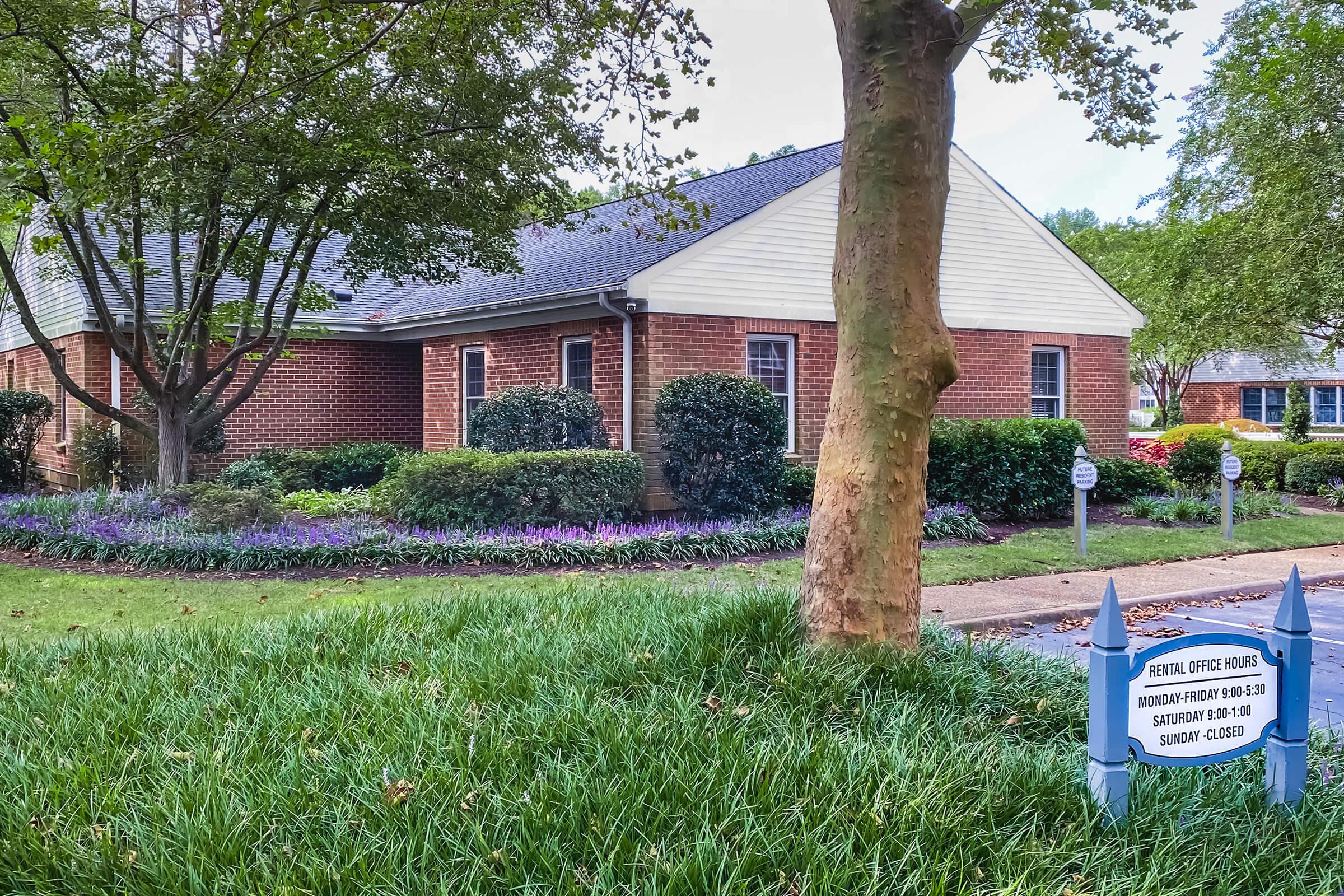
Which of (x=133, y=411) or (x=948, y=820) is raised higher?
(x=133, y=411)

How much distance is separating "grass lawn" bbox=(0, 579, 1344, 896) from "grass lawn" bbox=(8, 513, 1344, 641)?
2.21 metres

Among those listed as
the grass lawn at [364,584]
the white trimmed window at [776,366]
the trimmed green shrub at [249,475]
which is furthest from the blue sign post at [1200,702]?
the trimmed green shrub at [249,475]

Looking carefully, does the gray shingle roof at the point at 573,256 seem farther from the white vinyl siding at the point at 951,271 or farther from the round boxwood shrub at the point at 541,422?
the round boxwood shrub at the point at 541,422

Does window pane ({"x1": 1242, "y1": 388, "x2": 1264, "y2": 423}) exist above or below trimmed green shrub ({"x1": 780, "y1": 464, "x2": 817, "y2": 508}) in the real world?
above

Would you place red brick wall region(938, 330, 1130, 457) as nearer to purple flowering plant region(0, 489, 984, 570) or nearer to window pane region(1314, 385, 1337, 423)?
purple flowering plant region(0, 489, 984, 570)

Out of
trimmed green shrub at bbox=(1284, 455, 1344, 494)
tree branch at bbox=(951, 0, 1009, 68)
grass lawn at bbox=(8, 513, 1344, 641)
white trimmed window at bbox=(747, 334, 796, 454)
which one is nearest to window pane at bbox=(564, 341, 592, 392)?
white trimmed window at bbox=(747, 334, 796, 454)

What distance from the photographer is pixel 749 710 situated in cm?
454

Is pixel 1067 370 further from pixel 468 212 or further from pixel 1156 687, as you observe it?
pixel 1156 687

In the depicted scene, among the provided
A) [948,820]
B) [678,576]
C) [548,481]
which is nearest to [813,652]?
[948,820]

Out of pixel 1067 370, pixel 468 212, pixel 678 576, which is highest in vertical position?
pixel 468 212

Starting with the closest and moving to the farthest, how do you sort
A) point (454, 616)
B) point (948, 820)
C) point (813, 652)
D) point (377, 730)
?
point (948, 820), point (377, 730), point (813, 652), point (454, 616)

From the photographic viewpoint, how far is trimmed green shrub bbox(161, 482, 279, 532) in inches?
463

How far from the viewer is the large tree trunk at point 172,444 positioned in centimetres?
1413

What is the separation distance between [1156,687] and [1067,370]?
633 inches
